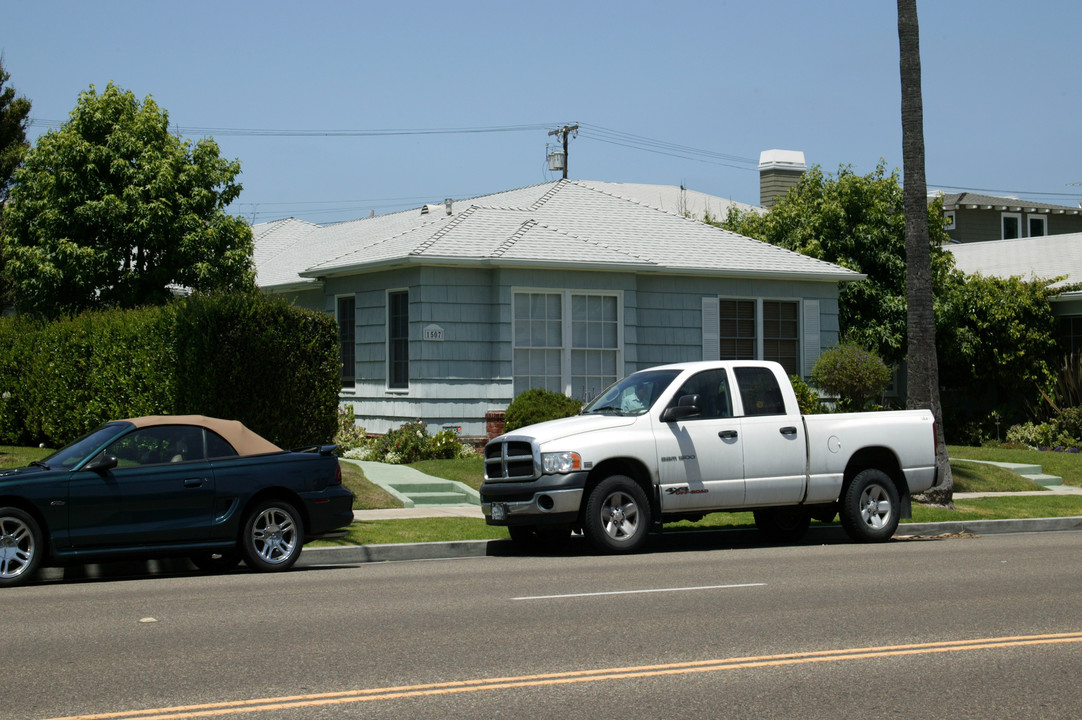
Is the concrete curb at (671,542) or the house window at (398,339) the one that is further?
the house window at (398,339)

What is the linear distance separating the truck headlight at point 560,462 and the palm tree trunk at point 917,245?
23.5 ft

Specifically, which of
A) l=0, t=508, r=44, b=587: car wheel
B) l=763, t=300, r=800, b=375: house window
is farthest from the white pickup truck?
l=763, t=300, r=800, b=375: house window

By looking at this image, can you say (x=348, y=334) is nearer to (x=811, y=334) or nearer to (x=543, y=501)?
(x=811, y=334)

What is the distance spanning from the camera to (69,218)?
24.4 meters

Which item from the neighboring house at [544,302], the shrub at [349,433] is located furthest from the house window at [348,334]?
→ the shrub at [349,433]

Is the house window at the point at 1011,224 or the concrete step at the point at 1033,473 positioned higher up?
the house window at the point at 1011,224

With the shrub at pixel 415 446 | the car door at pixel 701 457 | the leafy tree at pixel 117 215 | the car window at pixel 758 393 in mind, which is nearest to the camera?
the car door at pixel 701 457

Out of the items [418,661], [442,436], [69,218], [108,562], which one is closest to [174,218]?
[69,218]

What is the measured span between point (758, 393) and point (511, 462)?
10.1 ft

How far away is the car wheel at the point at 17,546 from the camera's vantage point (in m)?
11.3

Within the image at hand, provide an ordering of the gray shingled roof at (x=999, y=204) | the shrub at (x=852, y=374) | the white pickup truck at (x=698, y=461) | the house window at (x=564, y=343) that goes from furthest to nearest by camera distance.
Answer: the gray shingled roof at (x=999, y=204)
the shrub at (x=852, y=374)
the house window at (x=564, y=343)
the white pickup truck at (x=698, y=461)

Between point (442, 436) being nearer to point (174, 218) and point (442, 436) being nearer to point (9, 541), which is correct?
point (174, 218)

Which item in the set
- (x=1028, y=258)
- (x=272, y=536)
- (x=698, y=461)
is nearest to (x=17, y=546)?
(x=272, y=536)

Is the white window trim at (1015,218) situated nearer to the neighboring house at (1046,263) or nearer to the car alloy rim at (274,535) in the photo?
the neighboring house at (1046,263)
